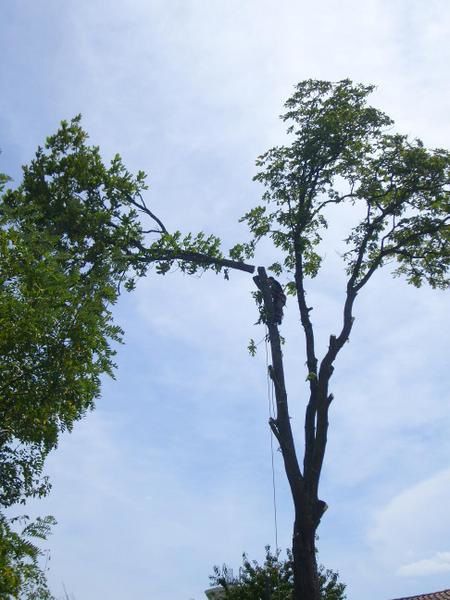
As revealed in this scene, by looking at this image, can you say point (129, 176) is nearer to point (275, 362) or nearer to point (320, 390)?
point (275, 362)

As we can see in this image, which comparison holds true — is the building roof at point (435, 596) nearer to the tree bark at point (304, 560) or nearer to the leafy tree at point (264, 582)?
the leafy tree at point (264, 582)

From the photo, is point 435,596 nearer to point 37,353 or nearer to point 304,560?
point 304,560

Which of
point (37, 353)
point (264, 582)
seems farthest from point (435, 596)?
point (37, 353)

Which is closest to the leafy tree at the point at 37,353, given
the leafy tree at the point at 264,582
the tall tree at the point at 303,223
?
the tall tree at the point at 303,223

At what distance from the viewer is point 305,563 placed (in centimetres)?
1354

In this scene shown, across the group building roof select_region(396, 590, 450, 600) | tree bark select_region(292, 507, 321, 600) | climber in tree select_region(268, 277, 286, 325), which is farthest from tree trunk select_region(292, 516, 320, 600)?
building roof select_region(396, 590, 450, 600)

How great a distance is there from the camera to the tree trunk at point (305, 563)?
13.3 m

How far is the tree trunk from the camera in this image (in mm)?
13273

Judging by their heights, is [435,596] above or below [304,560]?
above

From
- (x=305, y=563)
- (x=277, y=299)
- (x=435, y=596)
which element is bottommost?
(x=305, y=563)

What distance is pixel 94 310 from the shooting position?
30.0 feet

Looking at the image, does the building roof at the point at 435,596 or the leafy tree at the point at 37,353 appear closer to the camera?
the leafy tree at the point at 37,353

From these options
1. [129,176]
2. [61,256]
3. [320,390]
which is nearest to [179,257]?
[129,176]

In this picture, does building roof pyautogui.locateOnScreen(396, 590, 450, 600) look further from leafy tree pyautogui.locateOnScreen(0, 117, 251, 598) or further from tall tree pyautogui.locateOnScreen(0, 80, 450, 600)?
leafy tree pyautogui.locateOnScreen(0, 117, 251, 598)
